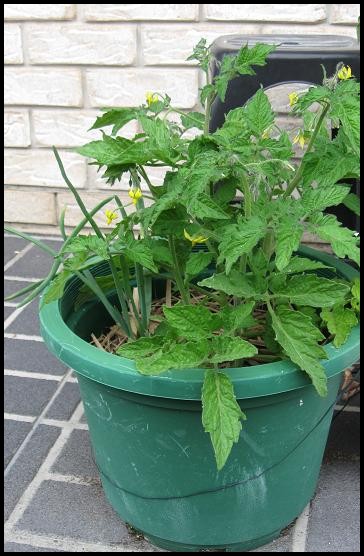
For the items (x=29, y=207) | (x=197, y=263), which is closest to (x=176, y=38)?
(x=29, y=207)

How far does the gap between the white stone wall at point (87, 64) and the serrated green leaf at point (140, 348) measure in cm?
157

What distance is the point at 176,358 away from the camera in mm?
1287

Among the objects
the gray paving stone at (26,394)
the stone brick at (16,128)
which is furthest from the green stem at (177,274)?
the stone brick at (16,128)

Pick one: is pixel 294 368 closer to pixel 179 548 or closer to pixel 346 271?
pixel 346 271

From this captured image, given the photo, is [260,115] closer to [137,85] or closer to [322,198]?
[322,198]

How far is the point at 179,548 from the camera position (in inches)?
63.2

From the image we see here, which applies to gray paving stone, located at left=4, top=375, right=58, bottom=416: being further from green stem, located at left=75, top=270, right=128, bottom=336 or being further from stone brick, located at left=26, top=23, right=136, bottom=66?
stone brick, located at left=26, top=23, right=136, bottom=66

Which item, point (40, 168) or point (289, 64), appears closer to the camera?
point (289, 64)

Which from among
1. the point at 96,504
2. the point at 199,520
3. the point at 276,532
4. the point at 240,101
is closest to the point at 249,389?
the point at 199,520

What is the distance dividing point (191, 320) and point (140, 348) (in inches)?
4.3

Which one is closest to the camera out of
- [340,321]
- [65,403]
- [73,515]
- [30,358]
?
[340,321]

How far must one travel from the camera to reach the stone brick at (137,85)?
107 inches

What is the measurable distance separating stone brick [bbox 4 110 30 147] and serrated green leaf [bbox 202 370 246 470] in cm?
197

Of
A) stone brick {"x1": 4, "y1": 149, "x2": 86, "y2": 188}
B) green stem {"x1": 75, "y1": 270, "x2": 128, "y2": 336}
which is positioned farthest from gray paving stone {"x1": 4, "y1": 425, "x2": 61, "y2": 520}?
stone brick {"x1": 4, "y1": 149, "x2": 86, "y2": 188}
